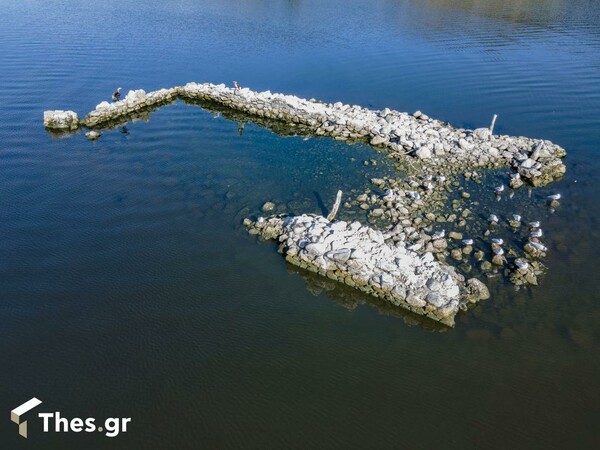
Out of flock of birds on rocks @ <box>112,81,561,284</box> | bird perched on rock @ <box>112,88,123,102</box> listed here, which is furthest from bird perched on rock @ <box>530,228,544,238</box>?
bird perched on rock @ <box>112,88,123,102</box>

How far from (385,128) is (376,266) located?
1696 cm

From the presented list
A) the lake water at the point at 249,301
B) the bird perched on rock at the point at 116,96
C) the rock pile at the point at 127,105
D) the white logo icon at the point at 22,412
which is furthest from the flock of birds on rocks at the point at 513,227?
the bird perched on rock at the point at 116,96

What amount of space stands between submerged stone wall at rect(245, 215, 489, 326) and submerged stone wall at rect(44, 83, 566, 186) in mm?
11208

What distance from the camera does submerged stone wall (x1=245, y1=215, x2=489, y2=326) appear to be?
19.0m

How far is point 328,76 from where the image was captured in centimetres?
4647

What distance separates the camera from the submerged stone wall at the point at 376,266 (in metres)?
19.0

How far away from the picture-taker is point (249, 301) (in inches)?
771

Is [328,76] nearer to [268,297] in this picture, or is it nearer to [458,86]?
[458,86]

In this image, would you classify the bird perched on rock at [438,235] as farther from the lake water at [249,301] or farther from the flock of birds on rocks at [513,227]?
the lake water at [249,301]

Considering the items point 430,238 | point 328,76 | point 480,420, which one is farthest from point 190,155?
point 480,420

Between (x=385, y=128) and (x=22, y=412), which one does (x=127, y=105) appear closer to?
(x=385, y=128)

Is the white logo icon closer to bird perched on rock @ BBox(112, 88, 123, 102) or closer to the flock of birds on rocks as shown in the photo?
the flock of birds on rocks

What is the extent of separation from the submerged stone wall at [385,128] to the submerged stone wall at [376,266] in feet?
36.8

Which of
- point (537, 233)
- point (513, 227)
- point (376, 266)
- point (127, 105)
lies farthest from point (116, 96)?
point (537, 233)
